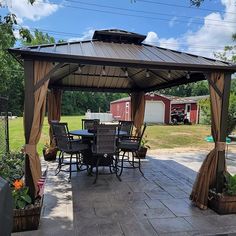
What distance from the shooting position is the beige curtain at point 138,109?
7.91 metres

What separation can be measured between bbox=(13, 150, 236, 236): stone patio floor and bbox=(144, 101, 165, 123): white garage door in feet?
55.8

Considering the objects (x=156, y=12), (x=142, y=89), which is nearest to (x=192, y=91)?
(x=156, y=12)

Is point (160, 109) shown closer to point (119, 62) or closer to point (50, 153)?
point (50, 153)

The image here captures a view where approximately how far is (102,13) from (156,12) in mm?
3343

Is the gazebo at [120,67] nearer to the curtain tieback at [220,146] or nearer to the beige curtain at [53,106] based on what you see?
the curtain tieback at [220,146]

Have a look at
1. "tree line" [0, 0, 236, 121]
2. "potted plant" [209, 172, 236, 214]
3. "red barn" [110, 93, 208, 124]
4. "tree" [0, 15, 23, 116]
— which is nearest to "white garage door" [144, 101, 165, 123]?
"red barn" [110, 93, 208, 124]

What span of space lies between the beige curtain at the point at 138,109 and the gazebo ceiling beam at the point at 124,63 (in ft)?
13.4

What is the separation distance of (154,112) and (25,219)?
20.5 m

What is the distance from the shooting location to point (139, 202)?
410cm

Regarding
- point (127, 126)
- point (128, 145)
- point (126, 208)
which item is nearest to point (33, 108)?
point (126, 208)

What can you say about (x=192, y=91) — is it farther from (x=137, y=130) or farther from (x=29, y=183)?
(x=29, y=183)

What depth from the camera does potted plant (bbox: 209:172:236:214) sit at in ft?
12.2

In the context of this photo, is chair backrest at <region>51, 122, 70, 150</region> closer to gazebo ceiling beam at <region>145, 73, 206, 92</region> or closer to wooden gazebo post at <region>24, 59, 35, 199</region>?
wooden gazebo post at <region>24, 59, 35, 199</region>

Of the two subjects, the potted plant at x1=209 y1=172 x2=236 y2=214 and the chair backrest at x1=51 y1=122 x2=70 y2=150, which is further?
the chair backrest at x1=51 y1=122 x2=70 y2=150
